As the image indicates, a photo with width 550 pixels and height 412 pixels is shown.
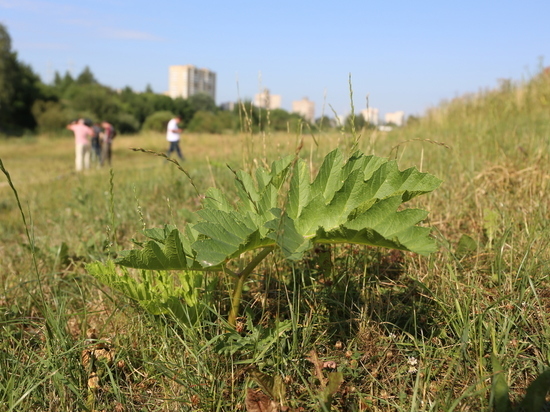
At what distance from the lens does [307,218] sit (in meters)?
1.23

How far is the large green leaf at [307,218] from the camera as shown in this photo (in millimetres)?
1075

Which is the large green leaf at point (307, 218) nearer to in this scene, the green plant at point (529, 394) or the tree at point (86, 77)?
the green plant at point (529, 394)

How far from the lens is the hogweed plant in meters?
1.08

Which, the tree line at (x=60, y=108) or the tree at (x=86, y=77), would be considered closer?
the tree line at (x=60, y=108)

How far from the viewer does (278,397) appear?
1213mm

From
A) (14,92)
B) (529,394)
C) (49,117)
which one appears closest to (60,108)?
(49,117)

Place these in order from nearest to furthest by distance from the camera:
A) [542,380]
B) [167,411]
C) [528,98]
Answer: [542,380]
[167,411]
[528,98]

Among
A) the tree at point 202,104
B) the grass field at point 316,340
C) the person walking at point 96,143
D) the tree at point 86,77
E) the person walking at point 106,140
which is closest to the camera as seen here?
the grass field at point 316,340

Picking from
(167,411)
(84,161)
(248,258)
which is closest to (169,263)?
(167,411)

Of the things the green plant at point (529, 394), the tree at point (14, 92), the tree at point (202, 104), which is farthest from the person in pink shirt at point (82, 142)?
the tree at point (14, 92)

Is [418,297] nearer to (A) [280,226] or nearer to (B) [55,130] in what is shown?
(A) [280,226]

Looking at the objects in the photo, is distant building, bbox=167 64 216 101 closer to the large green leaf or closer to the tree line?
the tree line

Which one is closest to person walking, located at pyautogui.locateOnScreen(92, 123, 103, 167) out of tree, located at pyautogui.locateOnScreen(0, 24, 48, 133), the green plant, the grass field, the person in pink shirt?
the person in pink shirt

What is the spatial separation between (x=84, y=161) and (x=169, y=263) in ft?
43.7
